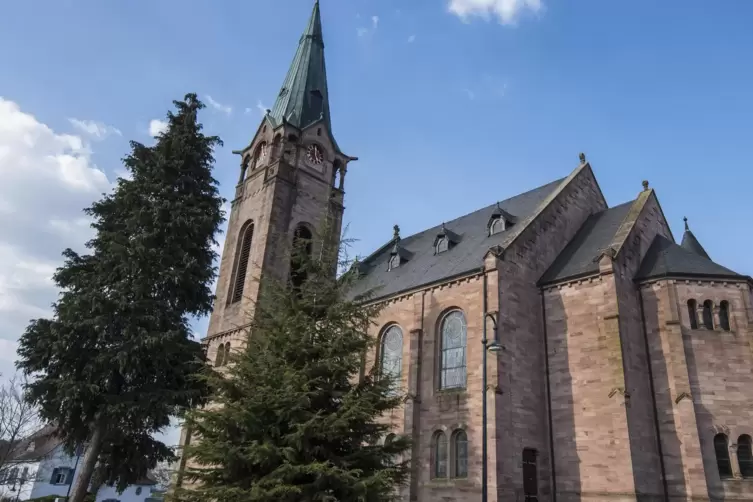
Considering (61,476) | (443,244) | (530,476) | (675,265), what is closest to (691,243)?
(675,265)

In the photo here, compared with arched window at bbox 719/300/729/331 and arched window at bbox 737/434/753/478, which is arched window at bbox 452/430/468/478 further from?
arched window at bbox 719/300/729/331

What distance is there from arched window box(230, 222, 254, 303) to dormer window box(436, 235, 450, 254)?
1184cm

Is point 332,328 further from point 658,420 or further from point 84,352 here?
point 658,420

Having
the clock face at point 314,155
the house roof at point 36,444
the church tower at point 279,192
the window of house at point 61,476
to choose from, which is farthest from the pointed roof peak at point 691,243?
the window of house at point 61,476

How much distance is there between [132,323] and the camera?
16.6 m

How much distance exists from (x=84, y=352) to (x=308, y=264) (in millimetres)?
7465

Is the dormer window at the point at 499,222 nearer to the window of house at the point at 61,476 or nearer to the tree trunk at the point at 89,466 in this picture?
the tree trunk at the point at 89,466

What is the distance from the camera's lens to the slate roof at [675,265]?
67.7ft

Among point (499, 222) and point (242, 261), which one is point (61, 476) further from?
point (499, 222)

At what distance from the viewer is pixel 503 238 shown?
24.5 m

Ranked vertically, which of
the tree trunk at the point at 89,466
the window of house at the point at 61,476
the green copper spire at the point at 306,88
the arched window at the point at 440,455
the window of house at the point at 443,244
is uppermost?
the green copper spire at the point at 306,88

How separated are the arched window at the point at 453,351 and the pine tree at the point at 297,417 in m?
7.99

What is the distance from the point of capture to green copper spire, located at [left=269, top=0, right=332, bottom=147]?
36.6 metres

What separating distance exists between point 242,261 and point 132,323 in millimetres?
17028
